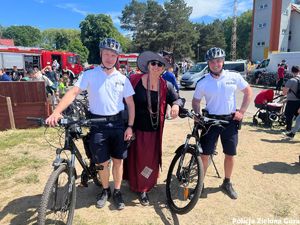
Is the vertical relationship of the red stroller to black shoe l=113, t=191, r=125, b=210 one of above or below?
above

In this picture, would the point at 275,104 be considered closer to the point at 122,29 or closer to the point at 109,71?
the point at 109,71

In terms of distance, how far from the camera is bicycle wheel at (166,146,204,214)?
3703 millimetres

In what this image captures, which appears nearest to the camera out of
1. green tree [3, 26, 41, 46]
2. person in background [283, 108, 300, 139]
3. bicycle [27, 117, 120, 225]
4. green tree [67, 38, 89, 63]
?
bicycle [27, 117, 120, 225]

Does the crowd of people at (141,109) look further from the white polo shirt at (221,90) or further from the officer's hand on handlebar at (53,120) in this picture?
the officer's hand on handlebar at (53,120)

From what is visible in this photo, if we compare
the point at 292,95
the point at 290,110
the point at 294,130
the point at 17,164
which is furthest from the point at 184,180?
the point at 290,110

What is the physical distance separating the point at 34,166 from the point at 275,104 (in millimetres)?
6672

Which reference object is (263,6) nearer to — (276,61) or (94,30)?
(276,61)

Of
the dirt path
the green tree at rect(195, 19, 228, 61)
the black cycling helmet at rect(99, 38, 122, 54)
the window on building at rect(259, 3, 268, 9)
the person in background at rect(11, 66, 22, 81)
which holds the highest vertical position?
the window on building at rect(259, 3, 268, 9)

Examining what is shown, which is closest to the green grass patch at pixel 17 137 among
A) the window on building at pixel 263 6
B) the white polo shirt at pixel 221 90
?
the white polo shirt at pixel 221 90

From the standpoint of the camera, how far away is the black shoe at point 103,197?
153 inches

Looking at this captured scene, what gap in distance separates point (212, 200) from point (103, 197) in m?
1.42

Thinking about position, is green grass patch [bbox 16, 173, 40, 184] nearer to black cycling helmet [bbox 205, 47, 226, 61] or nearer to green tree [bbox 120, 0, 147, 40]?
black cycling helmet [bbox 205, 47, 226, 61]

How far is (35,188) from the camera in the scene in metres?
4.45

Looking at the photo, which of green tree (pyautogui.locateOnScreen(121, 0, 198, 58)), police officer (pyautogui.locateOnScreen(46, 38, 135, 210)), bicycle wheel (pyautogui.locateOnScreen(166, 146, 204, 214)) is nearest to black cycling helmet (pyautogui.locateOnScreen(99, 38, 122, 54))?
police officer (pyautogui.locateOnScreen(46, 38, 135, 210))
